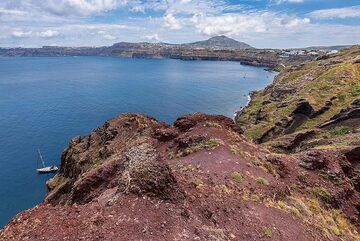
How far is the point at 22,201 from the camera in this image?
7912 centimetres

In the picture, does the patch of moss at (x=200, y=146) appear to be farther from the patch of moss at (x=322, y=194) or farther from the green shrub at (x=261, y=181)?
the patch of moss at (x=322, y=194)

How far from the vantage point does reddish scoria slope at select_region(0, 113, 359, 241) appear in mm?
17984

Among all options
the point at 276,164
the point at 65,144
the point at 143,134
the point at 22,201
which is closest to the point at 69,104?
the point at 65,144

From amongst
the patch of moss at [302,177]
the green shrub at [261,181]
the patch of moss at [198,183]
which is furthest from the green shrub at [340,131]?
the patch of moss at [198,183]

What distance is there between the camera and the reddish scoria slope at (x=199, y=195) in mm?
17984

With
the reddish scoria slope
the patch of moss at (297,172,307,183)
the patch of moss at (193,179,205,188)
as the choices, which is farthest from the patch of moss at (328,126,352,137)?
the patch of moss at (193,179,205,188)

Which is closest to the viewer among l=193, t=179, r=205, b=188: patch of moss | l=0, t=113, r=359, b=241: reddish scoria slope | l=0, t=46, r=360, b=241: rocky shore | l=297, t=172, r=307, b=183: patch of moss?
l=0, t=113, r=359, b=241: reddish scoria slope

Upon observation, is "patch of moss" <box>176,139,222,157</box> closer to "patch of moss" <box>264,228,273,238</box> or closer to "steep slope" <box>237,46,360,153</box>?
"patch of moss" <box>264,228,273,238</box>

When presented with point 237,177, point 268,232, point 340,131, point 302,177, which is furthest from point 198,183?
point 340,131

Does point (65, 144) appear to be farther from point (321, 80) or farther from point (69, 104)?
point (321, 80)

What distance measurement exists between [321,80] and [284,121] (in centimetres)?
2442

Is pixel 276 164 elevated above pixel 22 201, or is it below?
above

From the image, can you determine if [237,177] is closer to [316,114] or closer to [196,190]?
[196,190]

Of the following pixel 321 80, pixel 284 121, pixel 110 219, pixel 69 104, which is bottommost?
pixel 69 104
